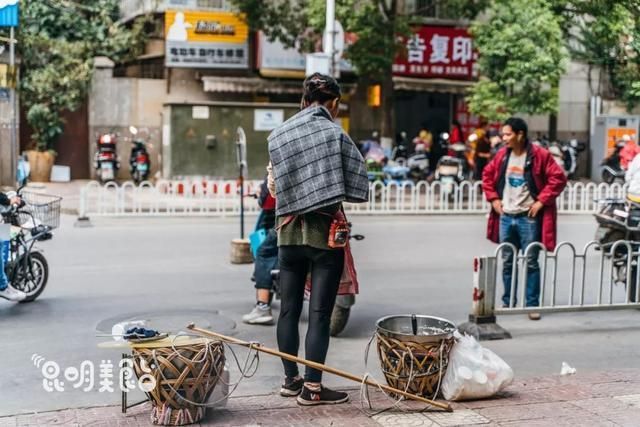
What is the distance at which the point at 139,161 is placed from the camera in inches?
821

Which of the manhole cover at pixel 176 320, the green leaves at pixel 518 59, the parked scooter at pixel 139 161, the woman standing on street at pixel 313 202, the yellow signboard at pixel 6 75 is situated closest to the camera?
the woman standing on street at pixel 313 202

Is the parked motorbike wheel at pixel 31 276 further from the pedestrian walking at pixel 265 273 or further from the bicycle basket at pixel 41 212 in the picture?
the pedestrian walking at pixel 265 273

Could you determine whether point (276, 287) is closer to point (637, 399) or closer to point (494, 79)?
point (637, 399)

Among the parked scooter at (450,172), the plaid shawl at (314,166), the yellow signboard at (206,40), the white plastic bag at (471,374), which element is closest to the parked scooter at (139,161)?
the yellow signboard at (206,40)

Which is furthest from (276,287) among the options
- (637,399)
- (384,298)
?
(637,399)

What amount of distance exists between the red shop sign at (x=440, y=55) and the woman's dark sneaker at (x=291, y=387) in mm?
19775

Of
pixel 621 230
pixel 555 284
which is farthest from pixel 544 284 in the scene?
pixel 621 230

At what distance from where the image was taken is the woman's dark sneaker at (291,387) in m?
5.23

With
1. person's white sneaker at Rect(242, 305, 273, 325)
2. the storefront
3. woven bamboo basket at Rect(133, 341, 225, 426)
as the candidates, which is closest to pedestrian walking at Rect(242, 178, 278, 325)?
person's white sneaker at Rect(242, 305, 273, 325)

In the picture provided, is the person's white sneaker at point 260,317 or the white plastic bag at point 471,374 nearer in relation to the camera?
the white plastic bag at point 471,374

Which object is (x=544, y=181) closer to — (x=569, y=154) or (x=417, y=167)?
(x=417, y=167)

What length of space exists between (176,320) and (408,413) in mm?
3180

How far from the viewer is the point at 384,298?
882 centimetres

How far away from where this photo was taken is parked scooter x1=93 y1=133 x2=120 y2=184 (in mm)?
20625
